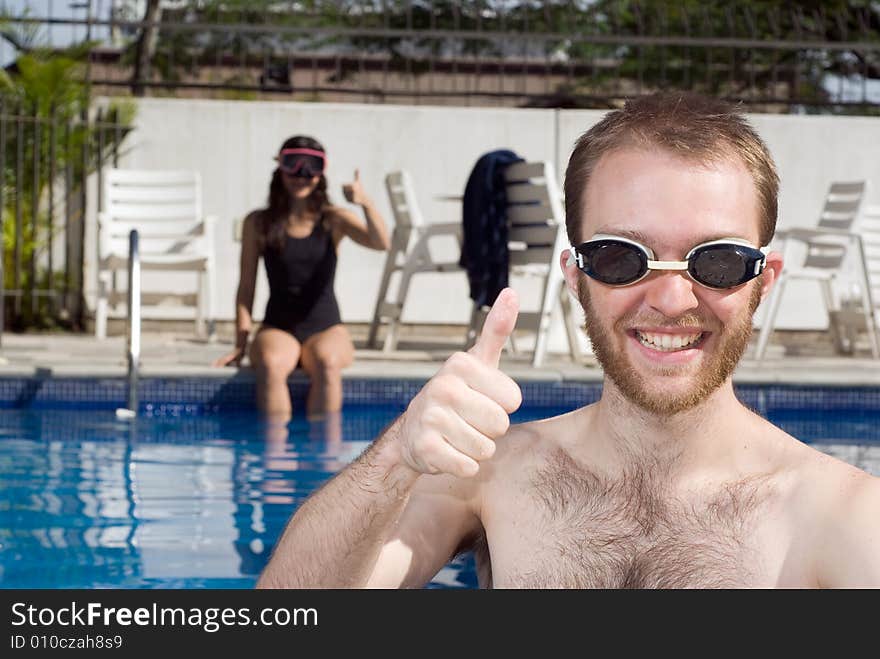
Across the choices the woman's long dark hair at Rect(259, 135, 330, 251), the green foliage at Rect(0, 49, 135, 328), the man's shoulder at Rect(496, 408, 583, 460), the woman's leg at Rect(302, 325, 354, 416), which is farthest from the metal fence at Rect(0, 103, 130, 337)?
the man's shoulder at Rect(496, 408, 583, 460)

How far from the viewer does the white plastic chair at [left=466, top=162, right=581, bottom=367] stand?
27.1 feet

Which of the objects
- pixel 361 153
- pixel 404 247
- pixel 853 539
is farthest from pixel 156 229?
pixel 853 539

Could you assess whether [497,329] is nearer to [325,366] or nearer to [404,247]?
[325,366]

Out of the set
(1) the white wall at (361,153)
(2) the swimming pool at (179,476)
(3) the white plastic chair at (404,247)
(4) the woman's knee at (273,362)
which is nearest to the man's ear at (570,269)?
(2) the swimming pool at (179,476)

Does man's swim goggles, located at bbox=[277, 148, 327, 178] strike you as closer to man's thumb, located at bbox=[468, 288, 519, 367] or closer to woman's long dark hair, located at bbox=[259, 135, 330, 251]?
woman's long dark hair, located at bbox=[259, 135, 330, 251]

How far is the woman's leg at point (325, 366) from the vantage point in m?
7.33

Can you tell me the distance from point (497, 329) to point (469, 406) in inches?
4.1

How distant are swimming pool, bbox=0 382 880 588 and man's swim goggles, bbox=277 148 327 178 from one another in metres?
1.24

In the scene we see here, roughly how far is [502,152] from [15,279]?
4.01 meters

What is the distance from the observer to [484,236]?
8.45 m

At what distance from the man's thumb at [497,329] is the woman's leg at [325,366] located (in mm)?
5559
